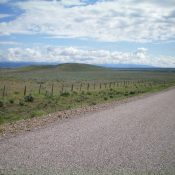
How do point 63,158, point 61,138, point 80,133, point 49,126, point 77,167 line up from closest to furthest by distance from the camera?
point 77,167, point 63,158, point 61,138, point 80,133, point 49,126

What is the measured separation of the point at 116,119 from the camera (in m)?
14.8

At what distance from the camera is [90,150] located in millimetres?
8617

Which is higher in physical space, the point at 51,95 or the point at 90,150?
the point at 90,150

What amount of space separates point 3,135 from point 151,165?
193 inches

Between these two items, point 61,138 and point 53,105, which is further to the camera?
point 53,105

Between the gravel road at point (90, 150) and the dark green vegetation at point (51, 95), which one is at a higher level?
the gravel road at point (90, 150)

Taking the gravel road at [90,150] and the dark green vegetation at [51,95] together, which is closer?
the gravel road at [90,150]

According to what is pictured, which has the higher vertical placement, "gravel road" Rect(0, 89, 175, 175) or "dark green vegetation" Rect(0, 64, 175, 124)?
"gravel road" Rect(0, 89, 175, 175)

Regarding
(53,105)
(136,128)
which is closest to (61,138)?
(136,128)

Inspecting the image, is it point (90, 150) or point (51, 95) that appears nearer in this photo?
point (90, 150)

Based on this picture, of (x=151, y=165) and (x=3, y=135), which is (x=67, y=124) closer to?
(x=3, y=135)

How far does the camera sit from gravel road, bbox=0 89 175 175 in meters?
7.07

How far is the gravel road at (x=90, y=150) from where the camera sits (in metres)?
7.07

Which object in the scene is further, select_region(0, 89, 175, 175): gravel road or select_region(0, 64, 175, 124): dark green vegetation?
select_region(0, 64, 175, 124): dark green vegetation
